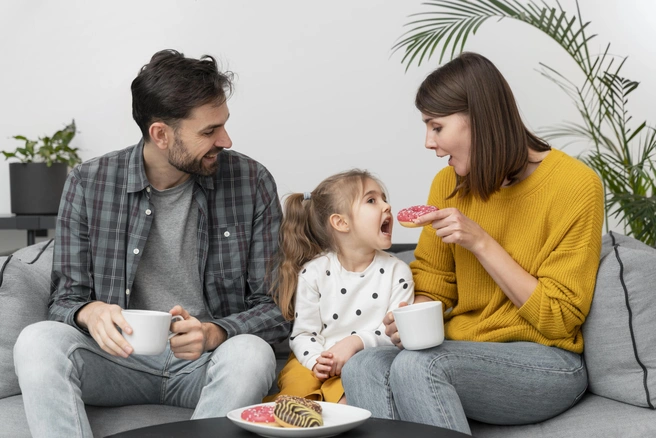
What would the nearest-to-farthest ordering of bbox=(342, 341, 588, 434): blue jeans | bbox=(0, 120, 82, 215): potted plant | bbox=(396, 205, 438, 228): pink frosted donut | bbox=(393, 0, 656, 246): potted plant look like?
bbox=(342, 341, 588, 434): blue jeans
bbox=(396, 205, 438, 228): pink frosted donut
bbox=(393, 0, 656, 246): potted plant
bbox=(0, 120, 82, 215): potted plant

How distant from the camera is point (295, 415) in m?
1.41

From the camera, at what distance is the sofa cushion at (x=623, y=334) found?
1980mm

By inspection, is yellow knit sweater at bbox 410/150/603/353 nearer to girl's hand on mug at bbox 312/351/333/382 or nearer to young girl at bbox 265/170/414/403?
young girl at bbox 265/170/414/403

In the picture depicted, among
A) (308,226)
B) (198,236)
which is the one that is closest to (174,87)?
(198,236)

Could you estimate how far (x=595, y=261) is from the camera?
2.02 meters

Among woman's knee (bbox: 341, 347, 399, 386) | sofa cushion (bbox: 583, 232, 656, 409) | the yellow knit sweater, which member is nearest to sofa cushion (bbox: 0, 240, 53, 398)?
woman's knee (bbox: 341, 347, 399, 386)

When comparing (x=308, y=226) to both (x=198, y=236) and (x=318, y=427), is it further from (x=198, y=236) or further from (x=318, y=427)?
(x=318, y=427)

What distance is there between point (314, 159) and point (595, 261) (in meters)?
1.56

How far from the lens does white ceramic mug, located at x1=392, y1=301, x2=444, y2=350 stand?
171cm

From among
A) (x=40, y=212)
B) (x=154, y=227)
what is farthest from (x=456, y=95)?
(x=40, y=212)

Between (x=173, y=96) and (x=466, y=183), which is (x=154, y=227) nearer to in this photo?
(x=173, y=96)

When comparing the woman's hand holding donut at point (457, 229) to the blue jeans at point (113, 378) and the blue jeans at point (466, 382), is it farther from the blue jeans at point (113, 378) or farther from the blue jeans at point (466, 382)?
the blue jeans at point (113, 378)

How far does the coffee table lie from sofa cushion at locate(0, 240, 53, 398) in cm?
88

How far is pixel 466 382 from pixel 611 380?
0.44 m
